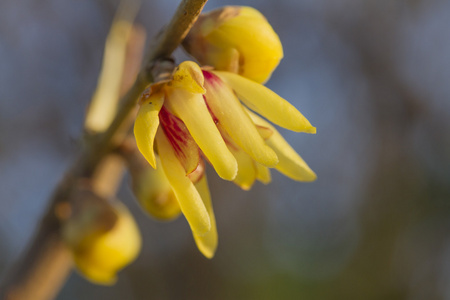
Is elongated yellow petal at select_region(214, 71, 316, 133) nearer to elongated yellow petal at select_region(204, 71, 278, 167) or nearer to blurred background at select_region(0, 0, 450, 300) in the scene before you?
elongated yellow petal at select_region(204, 71, 278, 167)

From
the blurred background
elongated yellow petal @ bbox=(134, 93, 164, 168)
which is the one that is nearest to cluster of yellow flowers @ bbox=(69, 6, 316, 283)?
elongated yellow petal @ bbox=(134, 93, 164, 168)

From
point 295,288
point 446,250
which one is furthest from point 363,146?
point 295,288

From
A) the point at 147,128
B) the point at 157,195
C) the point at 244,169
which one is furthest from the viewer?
the point at 157,195

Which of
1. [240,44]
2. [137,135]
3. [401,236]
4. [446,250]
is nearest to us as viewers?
[137,135]

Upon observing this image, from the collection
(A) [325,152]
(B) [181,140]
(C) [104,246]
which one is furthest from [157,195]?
(A) [325,152]

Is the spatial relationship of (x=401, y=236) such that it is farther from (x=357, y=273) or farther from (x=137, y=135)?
(x=137, y=135)

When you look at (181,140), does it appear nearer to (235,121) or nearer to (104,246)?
(235,121)
